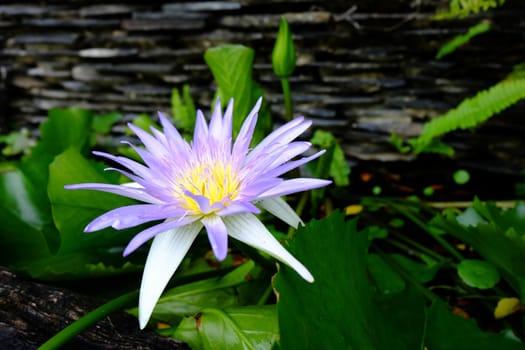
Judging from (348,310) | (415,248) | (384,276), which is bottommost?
(415,248)

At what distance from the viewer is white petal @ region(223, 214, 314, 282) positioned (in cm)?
43

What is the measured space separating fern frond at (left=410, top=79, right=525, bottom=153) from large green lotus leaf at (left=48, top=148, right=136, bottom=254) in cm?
80

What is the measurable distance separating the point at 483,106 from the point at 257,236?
0.85 meters

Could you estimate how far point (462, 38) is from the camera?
113 cm

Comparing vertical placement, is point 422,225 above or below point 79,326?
below

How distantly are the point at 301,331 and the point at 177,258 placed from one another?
16cm

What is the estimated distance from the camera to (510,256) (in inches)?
27.3

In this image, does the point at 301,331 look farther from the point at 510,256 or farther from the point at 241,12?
the point at 241,12

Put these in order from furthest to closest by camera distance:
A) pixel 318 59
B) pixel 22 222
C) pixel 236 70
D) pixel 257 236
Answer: pixel 318 59, pixel 236 70, pixel 22 222, pixel 257 236

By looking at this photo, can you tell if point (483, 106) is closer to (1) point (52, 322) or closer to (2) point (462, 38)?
(2) point (462, 38)

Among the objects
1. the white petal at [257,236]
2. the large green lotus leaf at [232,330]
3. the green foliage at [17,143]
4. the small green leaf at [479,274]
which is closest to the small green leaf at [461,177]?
the small green leaf at [479,274]

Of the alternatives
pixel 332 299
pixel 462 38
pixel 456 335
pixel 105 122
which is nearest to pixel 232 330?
pixel 332 299

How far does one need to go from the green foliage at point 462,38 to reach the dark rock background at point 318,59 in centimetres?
7

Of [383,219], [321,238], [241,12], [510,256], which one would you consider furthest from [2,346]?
[241,12]
